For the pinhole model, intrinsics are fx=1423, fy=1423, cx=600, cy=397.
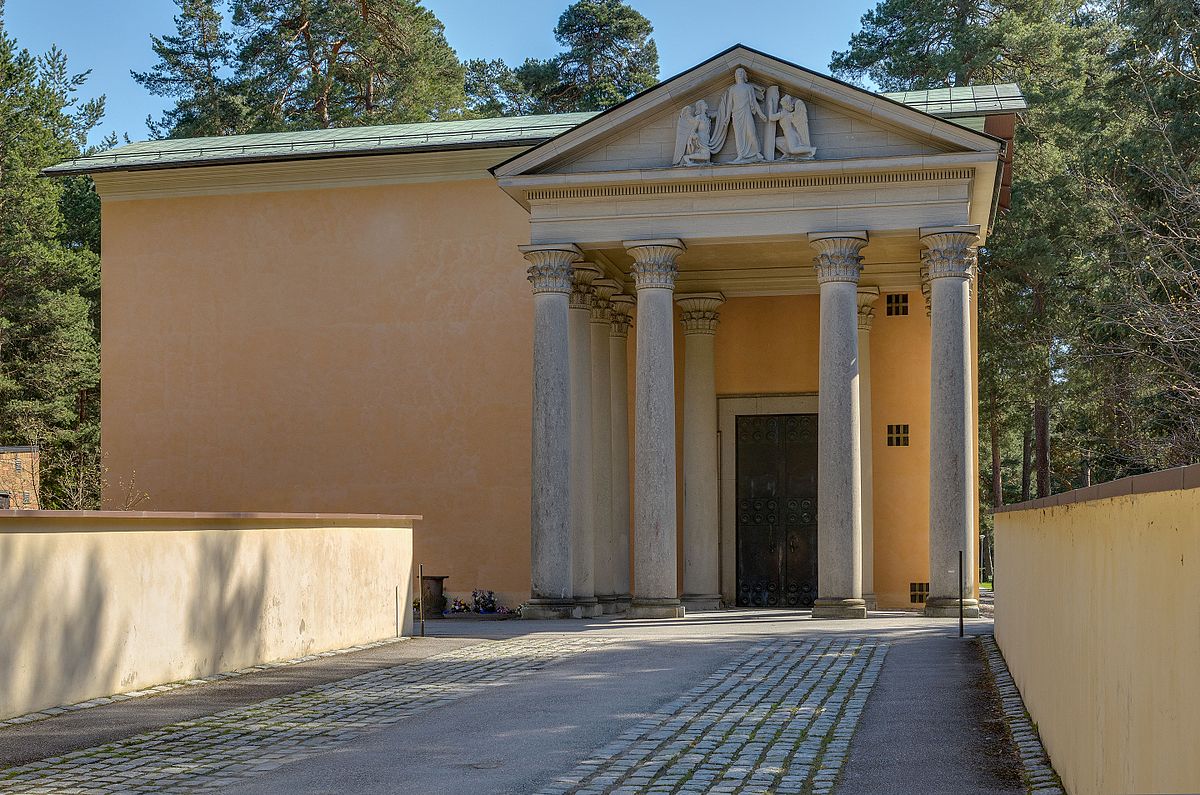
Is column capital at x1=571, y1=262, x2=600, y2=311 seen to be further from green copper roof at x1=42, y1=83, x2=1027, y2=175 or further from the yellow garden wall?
the yellow garden wall

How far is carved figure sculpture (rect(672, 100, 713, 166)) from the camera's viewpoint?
77.0 ft

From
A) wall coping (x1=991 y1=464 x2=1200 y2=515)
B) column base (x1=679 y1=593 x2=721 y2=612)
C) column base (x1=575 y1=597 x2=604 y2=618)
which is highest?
wall coping (x1=991 y1=464 x2=1200 y2=515)

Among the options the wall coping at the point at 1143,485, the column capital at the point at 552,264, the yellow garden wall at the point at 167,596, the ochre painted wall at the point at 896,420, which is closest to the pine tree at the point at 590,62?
the ochre painted wall at the point at 896,420

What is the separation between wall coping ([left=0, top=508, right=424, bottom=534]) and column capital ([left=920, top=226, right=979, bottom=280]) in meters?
10.2

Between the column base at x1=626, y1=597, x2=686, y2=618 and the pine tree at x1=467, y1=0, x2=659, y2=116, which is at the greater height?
the pine tree at x1=467, y1=0, x2=659, y2=116

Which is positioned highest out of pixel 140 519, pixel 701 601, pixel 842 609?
pixel 140 519

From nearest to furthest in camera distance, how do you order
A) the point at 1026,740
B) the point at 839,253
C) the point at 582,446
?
the point at 1026,740 → the point at 839,253 → the point at 582,446

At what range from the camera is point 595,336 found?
2678 cm

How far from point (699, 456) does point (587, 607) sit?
4814mm

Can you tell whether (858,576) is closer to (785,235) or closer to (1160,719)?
(785,235)

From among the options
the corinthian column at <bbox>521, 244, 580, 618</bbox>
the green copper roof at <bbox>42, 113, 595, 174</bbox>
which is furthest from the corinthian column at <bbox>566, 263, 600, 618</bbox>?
the green copper roof at <bbox>42, 113, 595, 174</bbox>

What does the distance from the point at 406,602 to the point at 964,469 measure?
9.05m

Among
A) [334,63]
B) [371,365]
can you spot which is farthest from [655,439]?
[334,63]

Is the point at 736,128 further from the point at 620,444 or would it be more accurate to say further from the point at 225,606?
the point at 225,606
